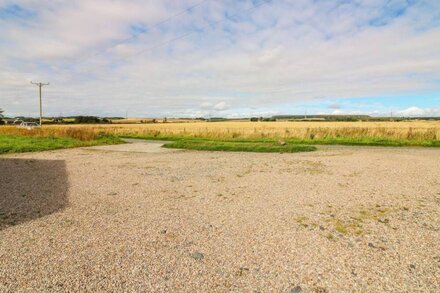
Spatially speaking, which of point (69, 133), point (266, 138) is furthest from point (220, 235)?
point (69, 133)

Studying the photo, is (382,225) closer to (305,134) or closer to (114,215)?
(114,215)

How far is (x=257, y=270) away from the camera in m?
3.72

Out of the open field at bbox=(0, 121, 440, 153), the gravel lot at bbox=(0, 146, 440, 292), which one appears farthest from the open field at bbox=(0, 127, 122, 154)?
the gravel lot at bbox=(0, 146, 440, 292)

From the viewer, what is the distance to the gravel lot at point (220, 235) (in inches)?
137

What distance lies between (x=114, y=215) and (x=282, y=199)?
3.66 metres

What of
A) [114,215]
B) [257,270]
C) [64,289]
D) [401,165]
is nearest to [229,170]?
[114,215]

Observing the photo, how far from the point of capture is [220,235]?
483 cm

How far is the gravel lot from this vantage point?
3484 millimetres

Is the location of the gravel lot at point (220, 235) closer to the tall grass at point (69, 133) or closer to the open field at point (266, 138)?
the open field at point (266, 138)

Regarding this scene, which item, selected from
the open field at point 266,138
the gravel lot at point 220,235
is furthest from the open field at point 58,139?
the gravel lot at point 220,235

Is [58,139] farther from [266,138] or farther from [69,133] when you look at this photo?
[266,138]

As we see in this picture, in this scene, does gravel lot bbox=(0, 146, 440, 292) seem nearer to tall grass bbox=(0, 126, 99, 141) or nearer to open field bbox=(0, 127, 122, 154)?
open field bbox=(0, 127, 122, 154)

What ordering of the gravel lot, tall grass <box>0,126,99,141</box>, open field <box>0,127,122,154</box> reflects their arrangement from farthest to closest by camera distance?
tall grass <box>0,126,99,141</box> < open field <box>0,127,122,154</box> < the gravel lot

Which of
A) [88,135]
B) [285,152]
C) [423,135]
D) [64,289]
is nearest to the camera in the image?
[64,289]
